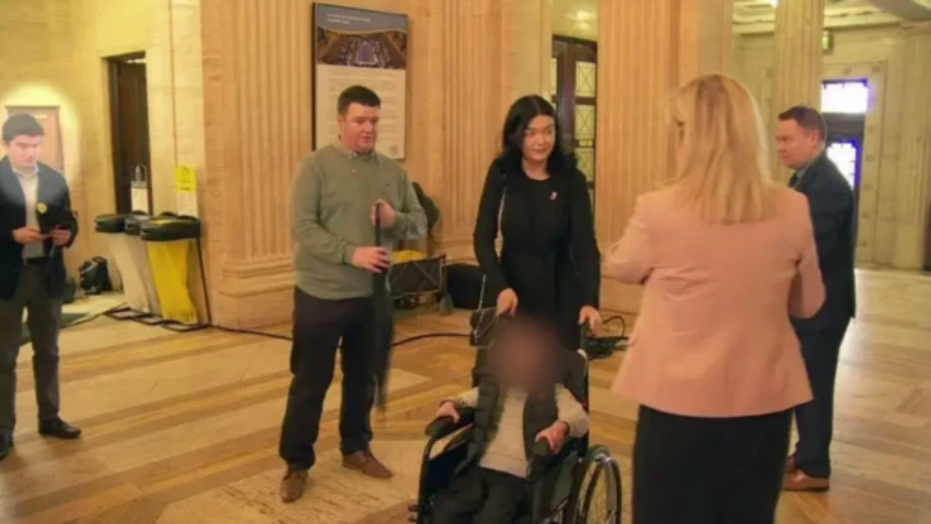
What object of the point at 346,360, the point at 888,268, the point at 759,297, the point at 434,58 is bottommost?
the point at 888,268

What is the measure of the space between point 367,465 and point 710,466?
2.15 metres

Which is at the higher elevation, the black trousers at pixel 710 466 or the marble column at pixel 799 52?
the marble column at pixel 799 52

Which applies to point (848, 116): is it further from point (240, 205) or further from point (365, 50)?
point (240, 205)

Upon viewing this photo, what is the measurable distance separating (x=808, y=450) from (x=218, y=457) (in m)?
2.56

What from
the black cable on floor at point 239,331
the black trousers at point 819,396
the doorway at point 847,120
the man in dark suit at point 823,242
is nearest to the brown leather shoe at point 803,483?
the black trousers at point 819,396

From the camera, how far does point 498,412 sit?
110 inches

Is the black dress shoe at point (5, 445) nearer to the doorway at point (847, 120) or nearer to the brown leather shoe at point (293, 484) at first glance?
the brown leather shoe at point (293, 484)

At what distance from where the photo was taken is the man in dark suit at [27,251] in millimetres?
3957

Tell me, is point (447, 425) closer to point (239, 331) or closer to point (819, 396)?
point (819, 396)

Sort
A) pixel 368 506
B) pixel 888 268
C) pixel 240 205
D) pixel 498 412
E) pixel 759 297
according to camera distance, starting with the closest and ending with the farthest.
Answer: pixel 759 297 < pixel 498 412 < pixel 368 506 < pixel 240 205 < pixel 888 268

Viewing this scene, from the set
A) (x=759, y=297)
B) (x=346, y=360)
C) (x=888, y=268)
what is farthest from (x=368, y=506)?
(x=888, y=268)

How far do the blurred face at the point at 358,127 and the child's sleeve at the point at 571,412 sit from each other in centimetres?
129

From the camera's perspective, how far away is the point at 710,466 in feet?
6.41

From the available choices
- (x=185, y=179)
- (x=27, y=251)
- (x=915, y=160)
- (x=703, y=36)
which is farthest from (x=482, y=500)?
(x=915, y=160)
